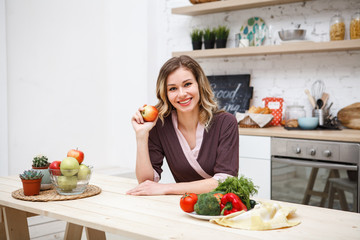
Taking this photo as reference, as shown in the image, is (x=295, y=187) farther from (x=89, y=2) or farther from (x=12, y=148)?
(x=89, y=2)

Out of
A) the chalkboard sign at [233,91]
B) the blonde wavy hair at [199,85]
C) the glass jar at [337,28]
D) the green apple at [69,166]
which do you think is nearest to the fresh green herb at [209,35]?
the chalkboard sign at [233,91]

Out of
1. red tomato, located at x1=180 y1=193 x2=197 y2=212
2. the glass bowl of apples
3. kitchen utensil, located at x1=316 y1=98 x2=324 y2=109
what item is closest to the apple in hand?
the glass bowl of apples

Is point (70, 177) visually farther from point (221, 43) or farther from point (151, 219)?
point (221, 43)

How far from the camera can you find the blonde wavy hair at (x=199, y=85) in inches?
86.8

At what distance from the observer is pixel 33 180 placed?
1.82 meters

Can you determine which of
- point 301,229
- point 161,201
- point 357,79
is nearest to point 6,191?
point 161,201

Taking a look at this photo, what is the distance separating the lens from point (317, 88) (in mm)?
3752

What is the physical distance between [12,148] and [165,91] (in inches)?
94.4

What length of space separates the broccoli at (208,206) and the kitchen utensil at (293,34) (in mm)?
2542

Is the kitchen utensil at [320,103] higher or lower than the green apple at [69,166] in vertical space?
higher

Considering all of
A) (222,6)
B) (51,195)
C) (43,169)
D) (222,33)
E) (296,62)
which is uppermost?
(222,6)

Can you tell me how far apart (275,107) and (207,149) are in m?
1.84

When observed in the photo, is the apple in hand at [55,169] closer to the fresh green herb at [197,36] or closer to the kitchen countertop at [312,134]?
the kitchen countertop at [312,134]

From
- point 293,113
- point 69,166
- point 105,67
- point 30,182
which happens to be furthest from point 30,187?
point 105,67
